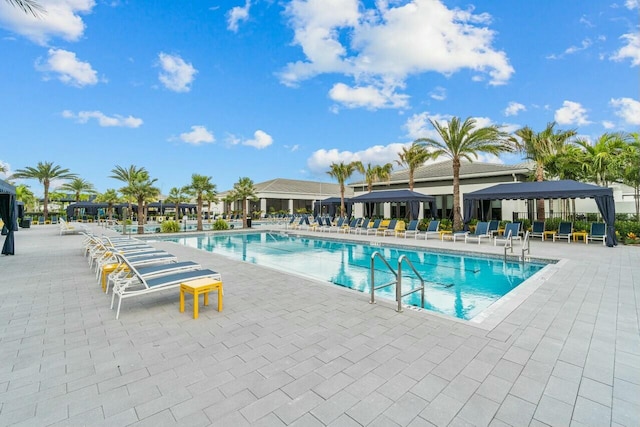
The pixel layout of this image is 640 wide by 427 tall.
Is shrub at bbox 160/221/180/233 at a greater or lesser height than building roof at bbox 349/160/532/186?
lesser

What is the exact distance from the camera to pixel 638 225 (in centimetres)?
1211

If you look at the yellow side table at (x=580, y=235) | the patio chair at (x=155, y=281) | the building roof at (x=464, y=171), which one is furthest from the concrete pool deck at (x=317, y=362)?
the building roof at (x=464, y=171)

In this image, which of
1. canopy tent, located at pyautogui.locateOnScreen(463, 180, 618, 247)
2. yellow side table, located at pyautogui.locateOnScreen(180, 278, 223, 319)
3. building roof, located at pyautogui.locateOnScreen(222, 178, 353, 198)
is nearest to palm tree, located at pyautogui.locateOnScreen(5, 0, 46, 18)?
yellow side table, located at pyautogui.locateOnScreen(180, 278, 223, 319)

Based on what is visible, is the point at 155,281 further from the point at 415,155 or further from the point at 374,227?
the point at 415,155

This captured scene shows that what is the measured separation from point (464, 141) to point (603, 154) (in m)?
5.82

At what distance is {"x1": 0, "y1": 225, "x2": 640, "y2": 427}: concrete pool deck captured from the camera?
2297mm

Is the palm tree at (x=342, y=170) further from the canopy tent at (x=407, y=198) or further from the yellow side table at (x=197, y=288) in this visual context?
the yellow side table at (x=197, y=288)

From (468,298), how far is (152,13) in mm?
17163

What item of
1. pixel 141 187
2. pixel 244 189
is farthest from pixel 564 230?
pixel 141 187

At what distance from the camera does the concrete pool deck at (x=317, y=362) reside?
2.30m

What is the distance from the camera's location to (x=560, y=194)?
40.4 ft

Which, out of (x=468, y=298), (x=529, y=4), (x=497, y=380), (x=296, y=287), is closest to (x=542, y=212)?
(x=529, y=4)

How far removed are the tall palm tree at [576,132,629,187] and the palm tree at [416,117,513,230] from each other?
353cm

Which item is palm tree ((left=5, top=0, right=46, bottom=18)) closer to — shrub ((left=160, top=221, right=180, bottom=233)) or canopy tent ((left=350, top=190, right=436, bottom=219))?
canopy tent ((left=350, top=190, right=436, bottom=219))
